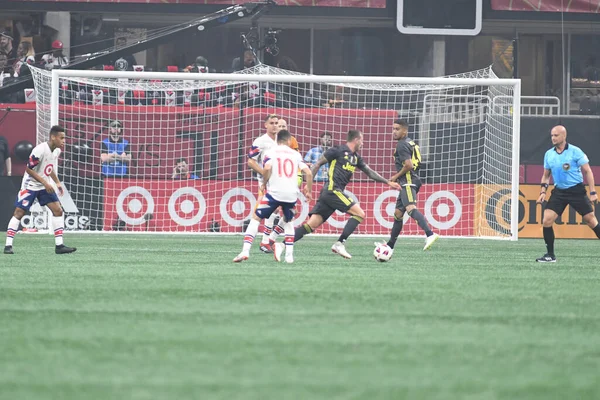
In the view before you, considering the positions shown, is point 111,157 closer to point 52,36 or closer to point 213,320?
point 52,36

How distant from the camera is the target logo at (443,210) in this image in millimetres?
22266

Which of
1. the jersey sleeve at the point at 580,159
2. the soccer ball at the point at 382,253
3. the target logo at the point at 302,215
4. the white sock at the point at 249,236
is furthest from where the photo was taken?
the target logo at the point at 302,215

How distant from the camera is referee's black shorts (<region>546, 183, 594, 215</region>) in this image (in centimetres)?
1537

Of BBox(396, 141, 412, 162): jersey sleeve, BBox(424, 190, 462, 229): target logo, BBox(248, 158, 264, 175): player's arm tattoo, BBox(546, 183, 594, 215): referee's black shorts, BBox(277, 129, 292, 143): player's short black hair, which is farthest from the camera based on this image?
BBox(424, 190, 462, 229): target logo

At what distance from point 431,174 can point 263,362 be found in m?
17.4

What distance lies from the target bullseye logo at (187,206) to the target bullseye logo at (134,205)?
0.45 metres

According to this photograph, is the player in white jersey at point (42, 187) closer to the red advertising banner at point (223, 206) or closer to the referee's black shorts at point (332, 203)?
the referee's black shorts at point (332, 203)

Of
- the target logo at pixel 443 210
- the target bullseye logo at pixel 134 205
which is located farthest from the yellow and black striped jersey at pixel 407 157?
the target bullseye logo at pixel 134 205

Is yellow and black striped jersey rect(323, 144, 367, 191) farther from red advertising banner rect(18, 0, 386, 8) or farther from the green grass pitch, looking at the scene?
red advertising banner rect(18, 0, 386, 8)

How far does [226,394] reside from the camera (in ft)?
17.7

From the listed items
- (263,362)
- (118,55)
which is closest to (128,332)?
(263,362)

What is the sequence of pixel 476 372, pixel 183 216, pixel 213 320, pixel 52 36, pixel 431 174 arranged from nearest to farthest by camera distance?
1. pixel 476 372
2. pixel 213 320
3. pixel 183 216
4. pixel 431 174
5. pixel 52 36

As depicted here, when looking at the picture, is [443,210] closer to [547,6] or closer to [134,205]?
[134,205]

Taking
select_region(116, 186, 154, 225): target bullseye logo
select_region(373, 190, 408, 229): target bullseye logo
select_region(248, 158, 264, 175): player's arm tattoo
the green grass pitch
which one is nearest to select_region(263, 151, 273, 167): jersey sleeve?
select_region(248, 158, 264, 175): player's arm tattoo
